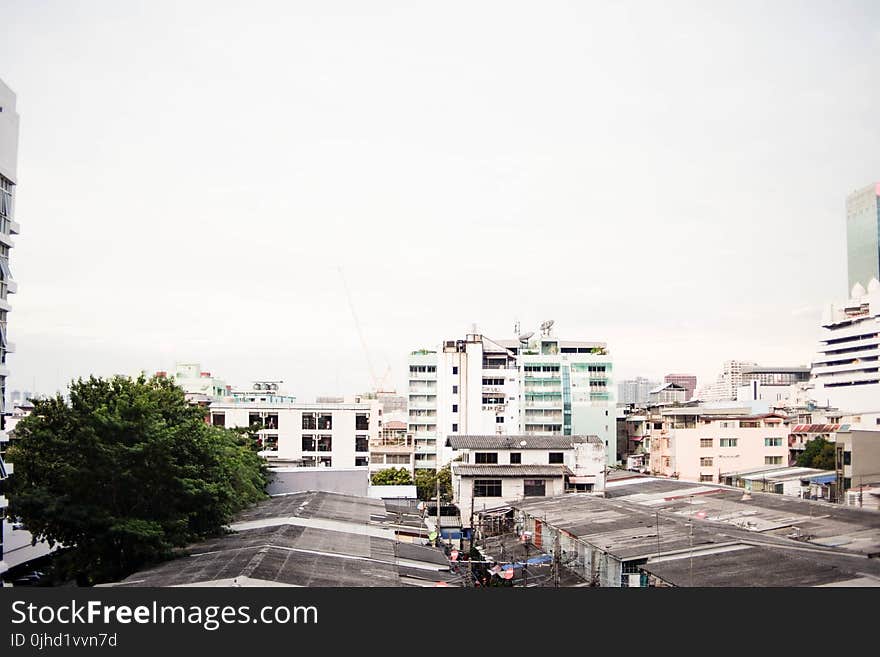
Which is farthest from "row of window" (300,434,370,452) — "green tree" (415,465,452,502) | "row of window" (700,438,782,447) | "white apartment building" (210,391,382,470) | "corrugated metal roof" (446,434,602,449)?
"row of window" (700,438,782,447)

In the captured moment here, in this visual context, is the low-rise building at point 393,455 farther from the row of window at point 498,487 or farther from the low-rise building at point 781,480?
the low-rise building at point 781,480

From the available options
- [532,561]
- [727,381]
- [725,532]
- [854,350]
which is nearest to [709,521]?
[725,532]

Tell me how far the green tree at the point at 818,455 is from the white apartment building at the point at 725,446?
2.16ft

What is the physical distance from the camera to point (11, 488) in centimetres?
689

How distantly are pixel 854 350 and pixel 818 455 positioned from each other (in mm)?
4323

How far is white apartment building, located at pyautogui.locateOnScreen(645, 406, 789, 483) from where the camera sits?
1597 cm

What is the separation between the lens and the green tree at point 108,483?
645 cm

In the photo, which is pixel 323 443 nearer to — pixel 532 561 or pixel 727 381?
pixel 532 561

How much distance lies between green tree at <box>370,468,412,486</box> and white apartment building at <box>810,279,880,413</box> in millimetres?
8357

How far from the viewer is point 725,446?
16031 millimetres

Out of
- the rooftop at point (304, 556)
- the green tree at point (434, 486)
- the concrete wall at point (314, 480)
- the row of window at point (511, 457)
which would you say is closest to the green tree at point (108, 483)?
the rooftop at point (304, 556)
